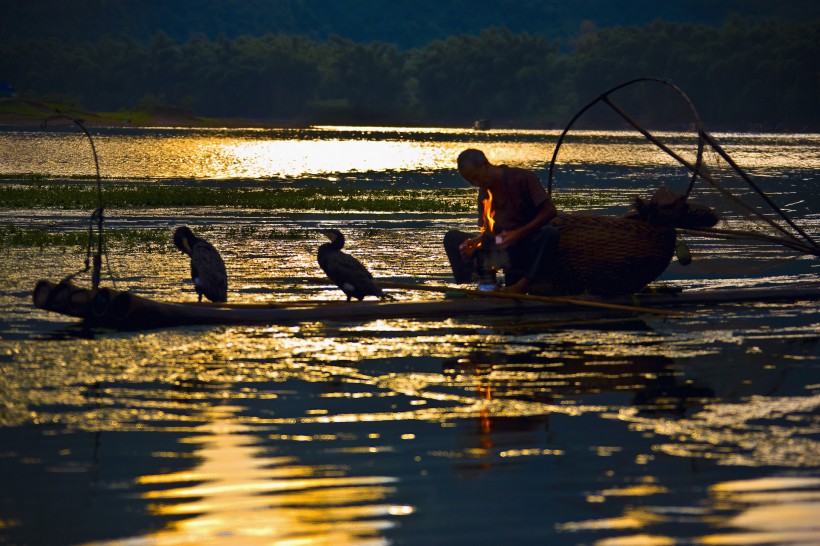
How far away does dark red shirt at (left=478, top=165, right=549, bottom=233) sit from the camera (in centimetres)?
1463

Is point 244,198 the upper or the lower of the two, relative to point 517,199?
lower

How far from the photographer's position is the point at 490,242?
49.2 ft

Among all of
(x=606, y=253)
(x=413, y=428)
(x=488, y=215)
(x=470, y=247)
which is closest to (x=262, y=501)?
(x=413, y=428)

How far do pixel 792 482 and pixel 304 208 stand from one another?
28612 mm

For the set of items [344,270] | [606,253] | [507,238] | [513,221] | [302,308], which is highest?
[513,221]

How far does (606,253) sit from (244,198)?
86.4ft

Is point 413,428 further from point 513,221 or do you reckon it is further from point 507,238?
point 513,221

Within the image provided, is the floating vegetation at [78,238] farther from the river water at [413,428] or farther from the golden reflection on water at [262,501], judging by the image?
the golden reflection on water at [262,501]

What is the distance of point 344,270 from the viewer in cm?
1503

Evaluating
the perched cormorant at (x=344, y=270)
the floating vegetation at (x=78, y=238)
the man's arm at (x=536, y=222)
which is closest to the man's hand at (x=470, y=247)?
the man's arm at (x=536, y=222)

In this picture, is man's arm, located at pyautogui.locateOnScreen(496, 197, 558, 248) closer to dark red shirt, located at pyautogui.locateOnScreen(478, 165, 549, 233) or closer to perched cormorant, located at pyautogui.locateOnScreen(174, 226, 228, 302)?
dark red shirt, located at pyautogui.locateOnScreen(478, 165, 549, 233)

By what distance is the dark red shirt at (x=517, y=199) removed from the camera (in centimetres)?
1463

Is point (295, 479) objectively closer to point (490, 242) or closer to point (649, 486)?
point (649, 486)

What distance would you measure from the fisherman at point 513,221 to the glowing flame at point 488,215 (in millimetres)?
13
